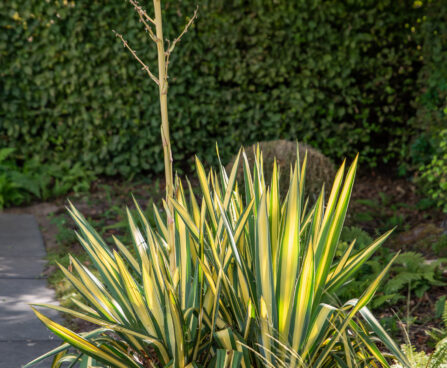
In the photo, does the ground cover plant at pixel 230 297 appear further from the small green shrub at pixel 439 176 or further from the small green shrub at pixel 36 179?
the small green shrub at pixel 36 179

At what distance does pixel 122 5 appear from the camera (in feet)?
20.0

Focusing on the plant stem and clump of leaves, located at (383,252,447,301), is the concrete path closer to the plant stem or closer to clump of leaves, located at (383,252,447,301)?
the plant stem

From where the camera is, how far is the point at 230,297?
2.09 meters

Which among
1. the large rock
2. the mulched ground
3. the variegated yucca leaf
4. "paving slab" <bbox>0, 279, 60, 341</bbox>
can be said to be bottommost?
the mulched ground

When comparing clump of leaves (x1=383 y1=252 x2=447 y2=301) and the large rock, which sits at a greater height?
the large rock

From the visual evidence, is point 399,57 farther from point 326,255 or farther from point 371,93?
point 326,255

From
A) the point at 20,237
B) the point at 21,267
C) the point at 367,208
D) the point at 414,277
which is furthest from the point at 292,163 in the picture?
the point at 20,237

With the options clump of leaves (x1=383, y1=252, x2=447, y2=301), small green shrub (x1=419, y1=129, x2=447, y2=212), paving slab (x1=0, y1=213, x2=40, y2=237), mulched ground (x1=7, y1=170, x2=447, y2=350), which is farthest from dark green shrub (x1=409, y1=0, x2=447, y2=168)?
paving slab (x1=0, y1=213, x2=40, y2=237)

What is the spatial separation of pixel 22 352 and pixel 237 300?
1.61m

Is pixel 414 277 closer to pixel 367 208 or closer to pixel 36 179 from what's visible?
pixel 367 208

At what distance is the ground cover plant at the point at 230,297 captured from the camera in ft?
6.35

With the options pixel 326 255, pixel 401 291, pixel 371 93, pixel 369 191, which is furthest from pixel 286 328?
pixel 371 93

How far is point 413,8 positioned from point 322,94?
57.0 inches

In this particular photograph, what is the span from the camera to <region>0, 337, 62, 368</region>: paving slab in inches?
116
